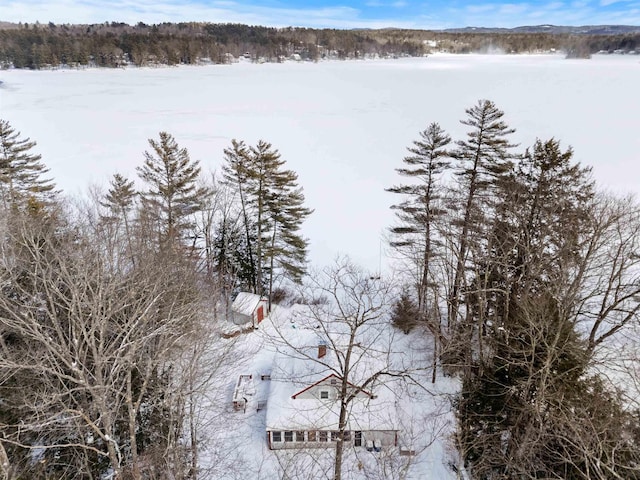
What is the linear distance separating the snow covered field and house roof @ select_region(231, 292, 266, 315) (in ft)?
24.2

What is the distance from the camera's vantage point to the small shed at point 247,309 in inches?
811

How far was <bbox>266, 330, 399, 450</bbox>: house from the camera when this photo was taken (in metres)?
13.7

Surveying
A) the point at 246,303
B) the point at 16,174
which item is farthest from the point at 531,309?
the point at 16,174

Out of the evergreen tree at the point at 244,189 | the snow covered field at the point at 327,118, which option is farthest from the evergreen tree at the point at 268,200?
the snow covered field at the point at 327,118

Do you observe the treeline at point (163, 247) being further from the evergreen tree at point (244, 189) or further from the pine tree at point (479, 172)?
the pine tree at point (479, 172)

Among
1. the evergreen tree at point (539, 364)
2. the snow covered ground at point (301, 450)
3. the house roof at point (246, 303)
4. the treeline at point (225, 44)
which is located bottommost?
the snow covered ground at point (301, 450)

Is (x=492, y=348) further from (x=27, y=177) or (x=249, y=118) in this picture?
(x=249, y=118)

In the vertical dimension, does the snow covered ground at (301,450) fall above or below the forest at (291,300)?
below

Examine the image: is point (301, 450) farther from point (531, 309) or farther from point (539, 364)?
point (531, 309)

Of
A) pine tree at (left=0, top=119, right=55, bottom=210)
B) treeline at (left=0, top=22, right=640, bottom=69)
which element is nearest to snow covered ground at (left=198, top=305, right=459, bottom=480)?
pine tree at (left=0, top=119, right=55, bottom=210)

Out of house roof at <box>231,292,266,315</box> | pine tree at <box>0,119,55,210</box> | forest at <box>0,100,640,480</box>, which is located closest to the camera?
forest at <box>0,100,640,480</box>

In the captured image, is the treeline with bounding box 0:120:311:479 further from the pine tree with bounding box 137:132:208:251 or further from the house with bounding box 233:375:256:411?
the house with bounding box 233:375:256:411

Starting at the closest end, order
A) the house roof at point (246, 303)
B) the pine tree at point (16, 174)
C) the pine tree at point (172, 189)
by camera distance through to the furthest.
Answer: the pine tree at point (172, 189), the house roof at point (246, 303), the pine tree at point (16, 174)

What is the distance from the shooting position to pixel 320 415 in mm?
14062
